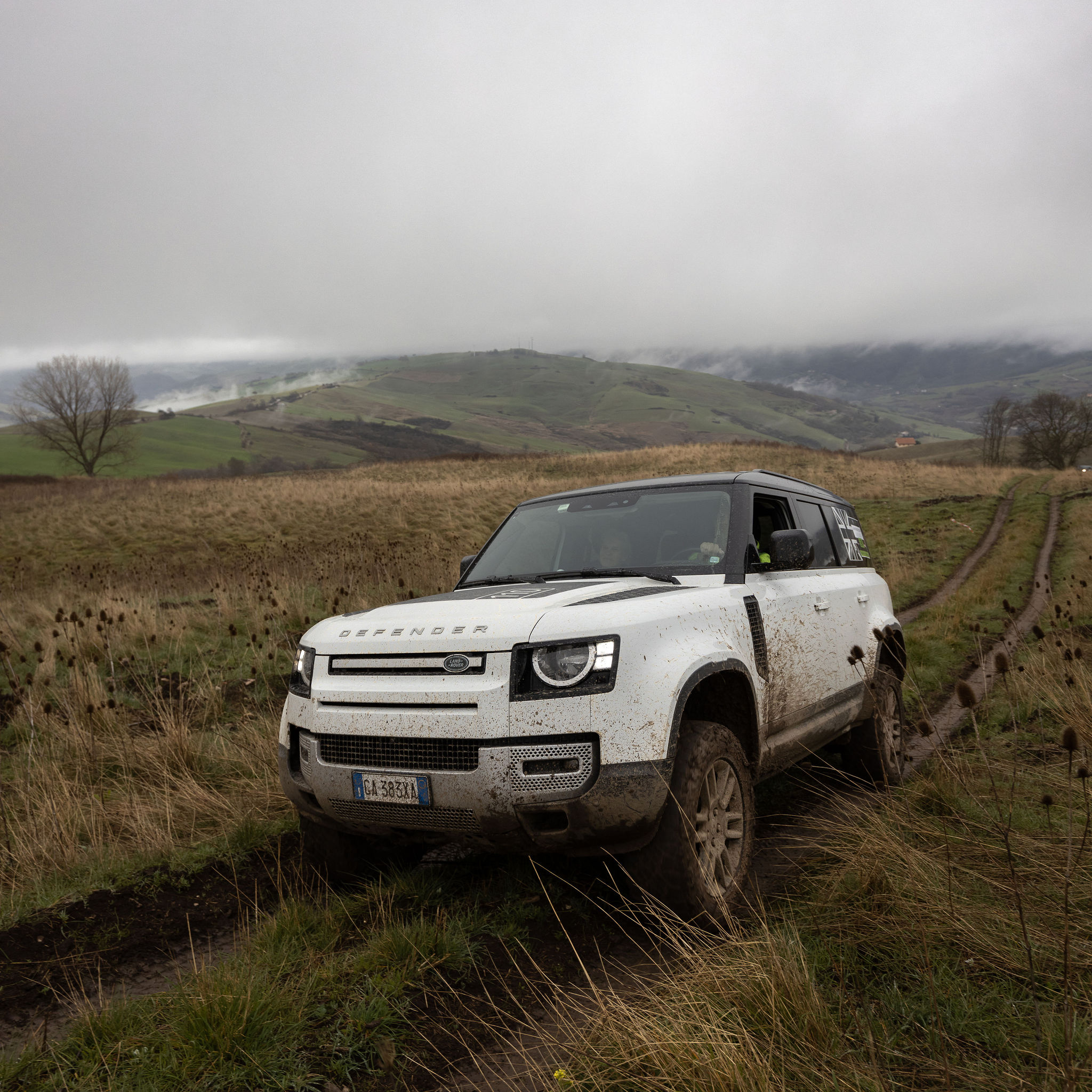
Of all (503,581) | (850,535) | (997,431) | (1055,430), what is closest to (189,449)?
(997,431)

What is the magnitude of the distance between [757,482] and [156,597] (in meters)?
8.42

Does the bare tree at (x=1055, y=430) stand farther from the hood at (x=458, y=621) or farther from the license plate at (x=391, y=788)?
the license plate at (x=391, y=788)

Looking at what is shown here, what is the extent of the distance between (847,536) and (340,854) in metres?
4.27

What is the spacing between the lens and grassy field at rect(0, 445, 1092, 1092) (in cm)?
229

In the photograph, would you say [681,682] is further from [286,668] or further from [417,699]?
[286,668]

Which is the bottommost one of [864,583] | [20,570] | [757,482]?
[20,570]

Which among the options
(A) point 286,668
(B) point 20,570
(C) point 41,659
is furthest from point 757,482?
(B) point 20,570

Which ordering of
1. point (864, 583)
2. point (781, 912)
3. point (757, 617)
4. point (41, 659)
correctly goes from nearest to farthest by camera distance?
point (781, 912), point (757, 617), point (864, 583), point (41, 659)


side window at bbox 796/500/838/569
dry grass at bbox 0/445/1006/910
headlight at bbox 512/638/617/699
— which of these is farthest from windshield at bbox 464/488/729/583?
dry grass at bbox 0/445/1006/910

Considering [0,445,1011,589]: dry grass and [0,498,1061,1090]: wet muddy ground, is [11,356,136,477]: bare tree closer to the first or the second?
[0,445,1011,589]: dry grass

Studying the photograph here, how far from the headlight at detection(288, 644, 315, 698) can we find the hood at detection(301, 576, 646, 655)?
2.1 inches

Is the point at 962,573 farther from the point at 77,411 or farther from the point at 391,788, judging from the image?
the point at 77,411

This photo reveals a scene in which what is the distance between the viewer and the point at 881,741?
524 cm

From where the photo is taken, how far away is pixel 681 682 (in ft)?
10.1
